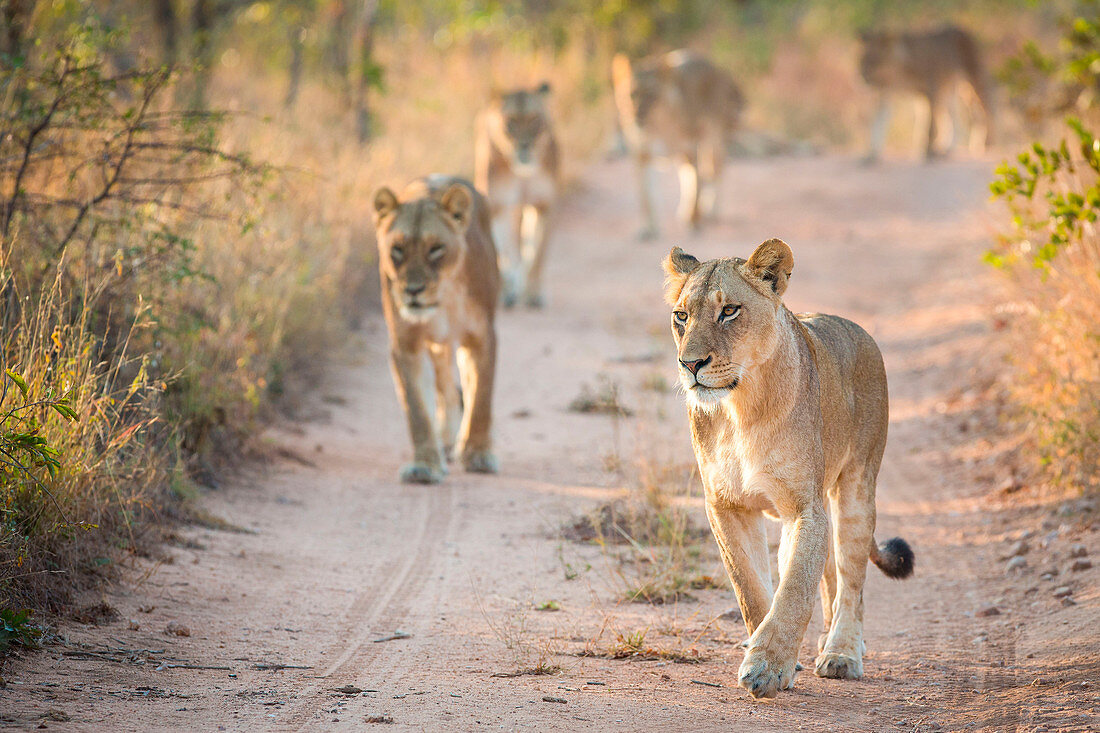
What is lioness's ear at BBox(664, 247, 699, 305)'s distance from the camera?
4027mm

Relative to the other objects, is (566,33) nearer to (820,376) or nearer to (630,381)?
(630,381)

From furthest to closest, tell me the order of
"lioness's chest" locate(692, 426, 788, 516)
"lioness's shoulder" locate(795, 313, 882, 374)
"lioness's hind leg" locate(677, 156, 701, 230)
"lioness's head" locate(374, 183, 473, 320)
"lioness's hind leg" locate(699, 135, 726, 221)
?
"lioness's hind leg" locate(699, 135, 726, 221), "lioness's hind leg" locate(677, 156, 701, 230), "lioness's head" locate(374, 183, 473, 320), "lioness's shoulder" locate(795, 313, 882, 374), "lioness's chest" locate(692, 426, 788, 516)

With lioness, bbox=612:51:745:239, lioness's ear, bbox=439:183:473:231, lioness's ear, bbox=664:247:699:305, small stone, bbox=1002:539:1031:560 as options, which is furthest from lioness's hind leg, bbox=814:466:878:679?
lioness, bbox=612:51:745:239

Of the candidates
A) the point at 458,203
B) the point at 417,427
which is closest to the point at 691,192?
the point at 458,203

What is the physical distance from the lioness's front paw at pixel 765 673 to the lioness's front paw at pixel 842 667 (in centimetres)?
64

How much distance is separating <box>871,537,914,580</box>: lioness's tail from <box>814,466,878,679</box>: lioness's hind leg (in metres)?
0.15

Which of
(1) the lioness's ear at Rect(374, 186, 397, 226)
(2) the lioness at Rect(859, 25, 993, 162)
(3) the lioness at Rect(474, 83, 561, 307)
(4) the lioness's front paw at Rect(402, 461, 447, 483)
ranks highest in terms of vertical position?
(2) the lioness at Rect(859, 25, 993, 162)

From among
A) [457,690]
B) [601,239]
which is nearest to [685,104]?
[601,239]

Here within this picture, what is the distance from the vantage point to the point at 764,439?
3.77m

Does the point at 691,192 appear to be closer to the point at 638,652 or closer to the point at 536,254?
the point at 536,254

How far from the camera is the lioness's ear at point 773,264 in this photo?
3.82m

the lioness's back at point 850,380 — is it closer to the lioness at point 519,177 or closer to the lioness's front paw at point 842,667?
the lioness's front paw at point 842,667

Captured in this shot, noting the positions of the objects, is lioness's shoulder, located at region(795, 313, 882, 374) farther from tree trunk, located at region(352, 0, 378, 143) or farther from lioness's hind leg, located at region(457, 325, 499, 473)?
tree trunk, located at region(352, 0, 378, 143)

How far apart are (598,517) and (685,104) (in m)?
10.2
